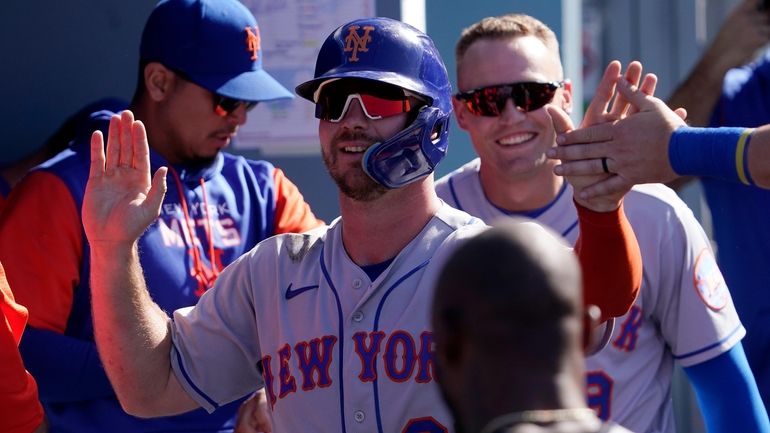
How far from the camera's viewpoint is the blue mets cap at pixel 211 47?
3805mm

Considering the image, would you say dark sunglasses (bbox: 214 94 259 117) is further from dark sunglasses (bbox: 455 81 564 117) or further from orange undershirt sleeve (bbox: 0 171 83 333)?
dark sunglasses (bbox: 455 81 564 117)

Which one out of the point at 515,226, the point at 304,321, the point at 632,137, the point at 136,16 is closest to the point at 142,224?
the point at 304,321

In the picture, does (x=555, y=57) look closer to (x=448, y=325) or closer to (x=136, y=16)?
(x=136, y=16)

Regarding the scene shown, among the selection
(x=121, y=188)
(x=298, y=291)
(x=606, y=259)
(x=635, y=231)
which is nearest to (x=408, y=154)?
(x=298, y=291)

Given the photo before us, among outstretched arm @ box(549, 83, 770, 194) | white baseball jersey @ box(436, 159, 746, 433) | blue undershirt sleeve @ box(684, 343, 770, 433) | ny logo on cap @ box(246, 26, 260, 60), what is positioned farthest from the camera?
ny logo on cap @ box(246, 26, 260, 60)

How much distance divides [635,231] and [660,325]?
274 millimetres

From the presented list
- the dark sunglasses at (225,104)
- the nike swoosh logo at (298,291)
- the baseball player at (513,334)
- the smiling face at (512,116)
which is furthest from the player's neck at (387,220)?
the baseball player at (513,334)

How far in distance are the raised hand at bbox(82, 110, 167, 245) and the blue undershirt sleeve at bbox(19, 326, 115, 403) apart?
0.64m

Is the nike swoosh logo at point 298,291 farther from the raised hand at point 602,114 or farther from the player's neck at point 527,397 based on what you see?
the player's neck at point 527,397

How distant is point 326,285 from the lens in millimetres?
2953

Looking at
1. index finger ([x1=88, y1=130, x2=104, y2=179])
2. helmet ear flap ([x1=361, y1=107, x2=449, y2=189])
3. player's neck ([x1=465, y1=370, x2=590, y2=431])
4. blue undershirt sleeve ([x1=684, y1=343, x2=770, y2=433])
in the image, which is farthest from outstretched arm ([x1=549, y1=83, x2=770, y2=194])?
player's neck ([x1=465, y1=370, x2=590, y2=431])

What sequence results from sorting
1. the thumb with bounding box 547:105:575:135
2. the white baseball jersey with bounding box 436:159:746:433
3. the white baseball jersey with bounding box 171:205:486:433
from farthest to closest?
the white baseball jersey with bounding box 436:159:746:433 → the thumb with bounding box 547:105:575:135 → the white baseball jersey with bounding box 171:205:486:433

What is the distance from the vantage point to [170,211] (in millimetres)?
3729

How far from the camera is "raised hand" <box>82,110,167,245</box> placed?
2.88 metres
